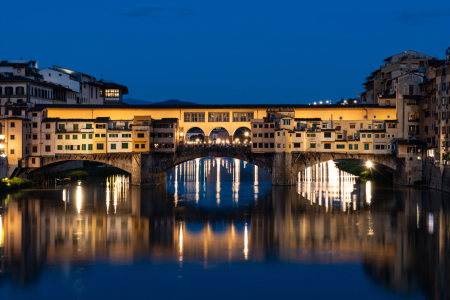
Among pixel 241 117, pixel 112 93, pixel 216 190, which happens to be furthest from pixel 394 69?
pixel 112 93

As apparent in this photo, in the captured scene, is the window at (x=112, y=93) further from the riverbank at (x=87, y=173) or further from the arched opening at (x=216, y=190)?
the arched opening at (x=216, y=190)

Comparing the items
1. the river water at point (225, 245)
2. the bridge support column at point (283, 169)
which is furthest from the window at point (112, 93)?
the bridge support column at point (283, 169)

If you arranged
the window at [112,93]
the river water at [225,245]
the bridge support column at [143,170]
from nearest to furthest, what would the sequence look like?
the river water at [225,245]
the bridge support column at [143,170]
the window at [112,93]

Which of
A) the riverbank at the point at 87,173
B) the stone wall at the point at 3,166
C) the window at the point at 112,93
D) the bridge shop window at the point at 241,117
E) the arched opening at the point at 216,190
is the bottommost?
the arched opening at the point at 216,190

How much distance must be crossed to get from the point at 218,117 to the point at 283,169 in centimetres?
1149

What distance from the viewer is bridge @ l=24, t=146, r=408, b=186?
57.1 meters

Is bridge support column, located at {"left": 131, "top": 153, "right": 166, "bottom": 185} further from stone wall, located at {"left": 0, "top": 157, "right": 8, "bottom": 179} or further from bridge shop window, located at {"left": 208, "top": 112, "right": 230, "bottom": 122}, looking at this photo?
stone wall, located at {"left": 0, "top": 157, "right": 8, "bottom": 179}

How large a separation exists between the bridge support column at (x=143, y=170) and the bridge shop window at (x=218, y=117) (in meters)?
9.59

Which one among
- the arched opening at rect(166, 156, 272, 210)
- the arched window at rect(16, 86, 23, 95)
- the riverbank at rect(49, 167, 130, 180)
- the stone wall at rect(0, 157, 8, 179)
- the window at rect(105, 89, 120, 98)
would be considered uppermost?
the window at rect(105, 89, 120, 98)

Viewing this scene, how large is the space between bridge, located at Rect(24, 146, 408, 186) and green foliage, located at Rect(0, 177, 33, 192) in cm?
165

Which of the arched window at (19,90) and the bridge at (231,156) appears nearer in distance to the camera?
the bridge at (231,156)

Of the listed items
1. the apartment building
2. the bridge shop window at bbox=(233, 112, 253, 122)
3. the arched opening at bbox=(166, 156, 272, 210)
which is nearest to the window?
the arched opening at bbox=(166, 156, 272, 210)

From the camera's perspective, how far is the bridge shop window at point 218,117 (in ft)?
207

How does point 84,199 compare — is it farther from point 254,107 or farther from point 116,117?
point 254,107
